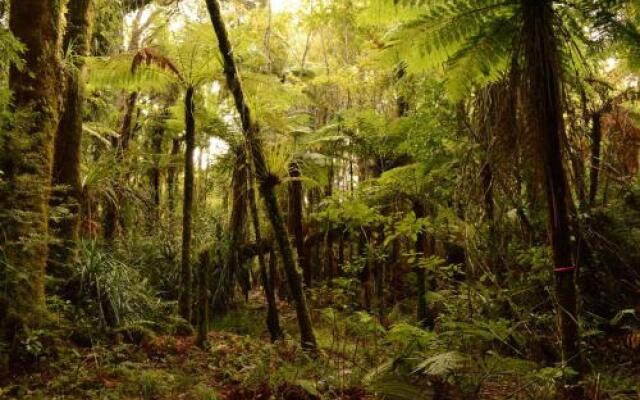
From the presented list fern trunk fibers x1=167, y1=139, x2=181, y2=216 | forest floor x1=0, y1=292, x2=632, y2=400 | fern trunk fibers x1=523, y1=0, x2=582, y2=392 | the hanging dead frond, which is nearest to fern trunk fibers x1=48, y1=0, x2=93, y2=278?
the hanging dead frond

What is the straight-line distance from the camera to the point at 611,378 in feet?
13.8

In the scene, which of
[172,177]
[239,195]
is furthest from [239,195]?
[172,177]

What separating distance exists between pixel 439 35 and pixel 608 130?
4.63m

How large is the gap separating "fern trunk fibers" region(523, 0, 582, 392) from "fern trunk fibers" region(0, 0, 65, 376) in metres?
3.87

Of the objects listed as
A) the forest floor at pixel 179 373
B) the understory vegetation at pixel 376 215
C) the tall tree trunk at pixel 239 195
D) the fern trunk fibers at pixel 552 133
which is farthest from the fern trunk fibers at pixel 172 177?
the fern trunk fibers at pixel 552 133

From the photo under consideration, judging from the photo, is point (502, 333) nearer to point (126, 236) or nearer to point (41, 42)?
point (41, 42)

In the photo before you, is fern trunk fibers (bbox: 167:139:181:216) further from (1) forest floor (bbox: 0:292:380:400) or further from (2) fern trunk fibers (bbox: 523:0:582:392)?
(2) fern trunk fibers (bbox: 523:0:582:392)

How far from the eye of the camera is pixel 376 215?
579cm

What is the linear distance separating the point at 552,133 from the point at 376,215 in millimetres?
3062

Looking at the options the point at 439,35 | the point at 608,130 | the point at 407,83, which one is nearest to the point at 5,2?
the point at 407,83

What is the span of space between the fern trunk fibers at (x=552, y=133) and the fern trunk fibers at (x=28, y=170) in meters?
3.87

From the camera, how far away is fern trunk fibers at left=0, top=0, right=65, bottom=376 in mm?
4199

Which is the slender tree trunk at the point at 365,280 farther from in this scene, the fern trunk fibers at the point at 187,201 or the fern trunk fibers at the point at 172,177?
the fern trunk fibers at the point at 172,177

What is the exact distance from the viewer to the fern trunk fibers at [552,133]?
2.78m
